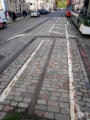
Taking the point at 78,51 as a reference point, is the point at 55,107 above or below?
below

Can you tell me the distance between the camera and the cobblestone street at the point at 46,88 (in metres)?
2.88

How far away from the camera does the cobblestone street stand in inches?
113

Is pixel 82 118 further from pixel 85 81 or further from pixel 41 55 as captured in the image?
pixel 41 55

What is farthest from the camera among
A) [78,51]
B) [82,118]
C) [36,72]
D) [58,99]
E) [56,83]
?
[78,51]

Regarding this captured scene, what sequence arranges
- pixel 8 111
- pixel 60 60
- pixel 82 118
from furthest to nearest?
1. pixel 60 60
2. pixel 8 111
3. pixel 82 118

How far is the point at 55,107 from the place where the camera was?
3000 millimetres

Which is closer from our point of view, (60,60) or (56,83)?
(56,83)

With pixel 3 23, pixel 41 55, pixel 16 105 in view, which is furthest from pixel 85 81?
pixel 3 23

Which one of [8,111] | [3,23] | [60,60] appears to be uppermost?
[3,23]

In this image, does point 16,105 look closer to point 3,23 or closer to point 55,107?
point 55,107

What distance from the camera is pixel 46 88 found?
370 cm

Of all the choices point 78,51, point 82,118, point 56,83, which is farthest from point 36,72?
point 78,51

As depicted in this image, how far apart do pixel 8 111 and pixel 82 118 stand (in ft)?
6.27

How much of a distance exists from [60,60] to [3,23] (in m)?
12.2
